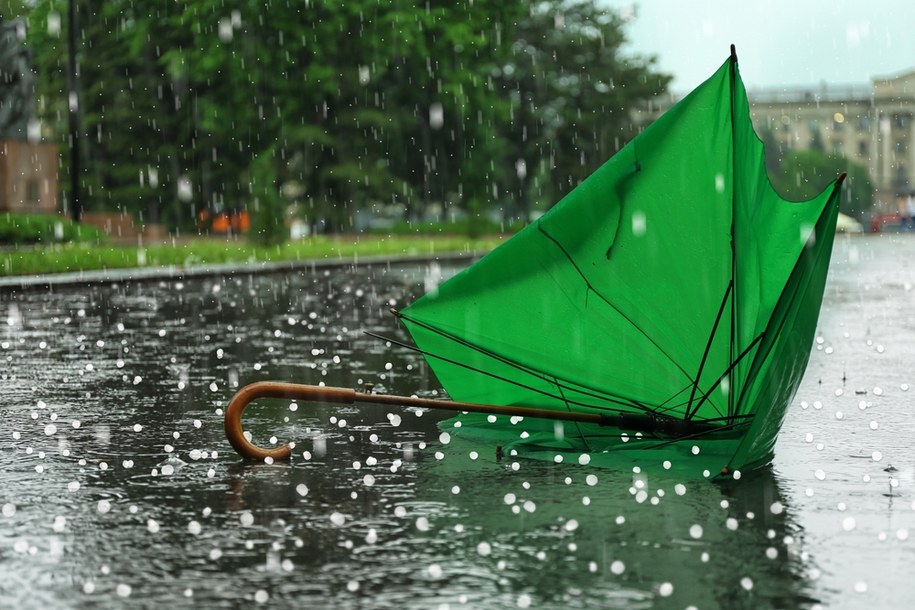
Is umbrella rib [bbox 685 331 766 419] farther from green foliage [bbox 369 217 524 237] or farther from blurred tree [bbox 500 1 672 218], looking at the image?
blurred tree [bbox 500 1 672 218]

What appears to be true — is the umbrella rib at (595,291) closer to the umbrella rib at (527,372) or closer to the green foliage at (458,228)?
the umbrella rib at (527,372)

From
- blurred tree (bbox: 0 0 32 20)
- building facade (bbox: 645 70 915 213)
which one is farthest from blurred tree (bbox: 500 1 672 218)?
building facade (bbox: 645 70 915 213)

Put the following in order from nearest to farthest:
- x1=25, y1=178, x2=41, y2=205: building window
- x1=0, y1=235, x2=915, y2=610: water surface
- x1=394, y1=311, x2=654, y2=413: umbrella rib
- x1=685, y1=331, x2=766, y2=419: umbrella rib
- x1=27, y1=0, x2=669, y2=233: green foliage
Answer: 1. x1=0, y1=235, x2=915, y2=610: water surface
2. x1=685, y1=331, x2=766, y2=419: umbrella rib
3. x1=394, y1=311, x2=654, y2=413: umbrella rib
4. x1=25, y1=178, x2=41, y2=205: building window
5. x1=27, y1=0, x2=669, y2=233: green foliage

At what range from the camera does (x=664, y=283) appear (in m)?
7.96

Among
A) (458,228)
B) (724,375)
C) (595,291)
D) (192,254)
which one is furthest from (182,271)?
(458,228)

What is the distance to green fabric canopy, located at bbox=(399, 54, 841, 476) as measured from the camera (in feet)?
25.0

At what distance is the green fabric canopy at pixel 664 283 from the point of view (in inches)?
301

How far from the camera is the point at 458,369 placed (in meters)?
8.74

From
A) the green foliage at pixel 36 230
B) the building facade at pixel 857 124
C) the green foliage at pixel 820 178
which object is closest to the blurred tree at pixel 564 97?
the green foliage at pixel 36 230

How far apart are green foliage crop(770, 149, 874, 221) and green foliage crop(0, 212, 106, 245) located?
98.5 metres

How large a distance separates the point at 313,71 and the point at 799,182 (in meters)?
86.8

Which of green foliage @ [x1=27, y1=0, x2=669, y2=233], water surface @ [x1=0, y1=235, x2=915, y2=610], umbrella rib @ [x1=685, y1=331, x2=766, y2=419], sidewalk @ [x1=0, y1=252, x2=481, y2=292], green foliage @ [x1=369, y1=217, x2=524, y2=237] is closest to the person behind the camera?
water surface @ [x1=0, y1=235, x2=915, y2=610]

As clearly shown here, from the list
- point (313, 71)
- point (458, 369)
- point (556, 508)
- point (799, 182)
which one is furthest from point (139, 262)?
point (799, 182)

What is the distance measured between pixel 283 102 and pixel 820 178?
88545 millimetres
